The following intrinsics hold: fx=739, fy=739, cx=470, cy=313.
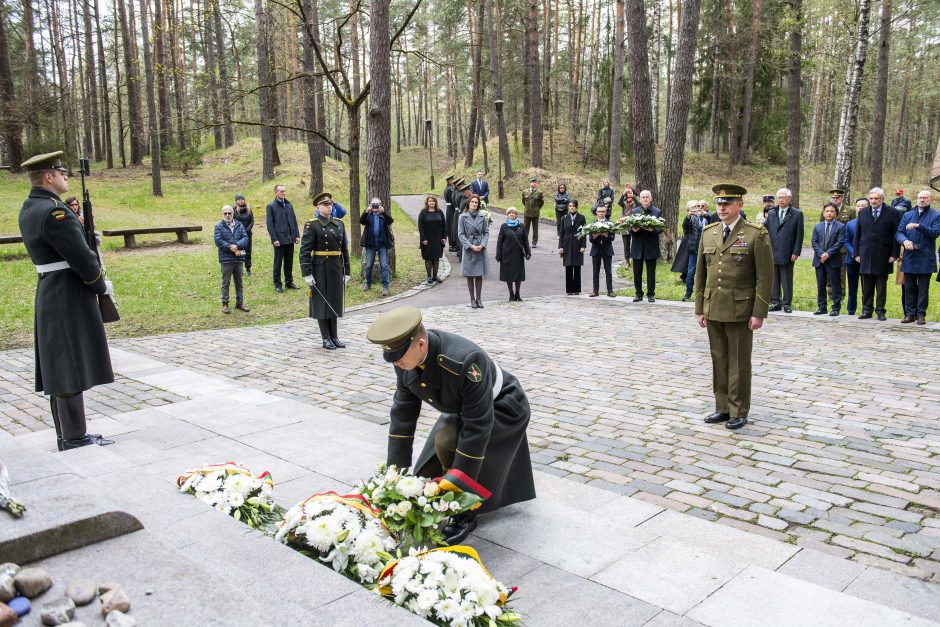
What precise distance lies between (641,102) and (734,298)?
43.2 ft

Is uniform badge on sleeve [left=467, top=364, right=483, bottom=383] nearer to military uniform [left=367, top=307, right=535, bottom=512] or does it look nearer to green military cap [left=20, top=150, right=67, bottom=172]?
military uniform [left=367, top=307, right=535, bottom=512]

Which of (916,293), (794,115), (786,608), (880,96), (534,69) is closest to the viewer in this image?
(786,608)

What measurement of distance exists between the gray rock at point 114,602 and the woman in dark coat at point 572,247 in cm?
1303

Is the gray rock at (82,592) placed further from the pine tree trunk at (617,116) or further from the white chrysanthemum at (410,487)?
the pine tree trunk at (617,116)

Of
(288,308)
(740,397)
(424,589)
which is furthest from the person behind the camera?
(288,308)

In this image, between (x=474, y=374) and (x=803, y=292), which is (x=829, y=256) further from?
(x=474, y=374)

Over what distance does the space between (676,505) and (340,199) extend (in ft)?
92.0

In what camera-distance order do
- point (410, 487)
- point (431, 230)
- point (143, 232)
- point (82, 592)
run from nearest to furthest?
point (82, 592) → point (410, 487) → point (431, 230) → point (143, 232)

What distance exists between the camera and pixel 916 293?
11227 millimetres

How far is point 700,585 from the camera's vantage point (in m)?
3.59

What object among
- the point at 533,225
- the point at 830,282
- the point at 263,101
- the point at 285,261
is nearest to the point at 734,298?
the point at 830,282

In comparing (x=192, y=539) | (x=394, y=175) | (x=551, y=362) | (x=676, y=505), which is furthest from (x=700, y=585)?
(x=394, y=175)

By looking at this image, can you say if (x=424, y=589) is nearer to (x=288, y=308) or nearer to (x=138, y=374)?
(x=138, y=374)

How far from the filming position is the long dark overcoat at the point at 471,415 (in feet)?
12.6
